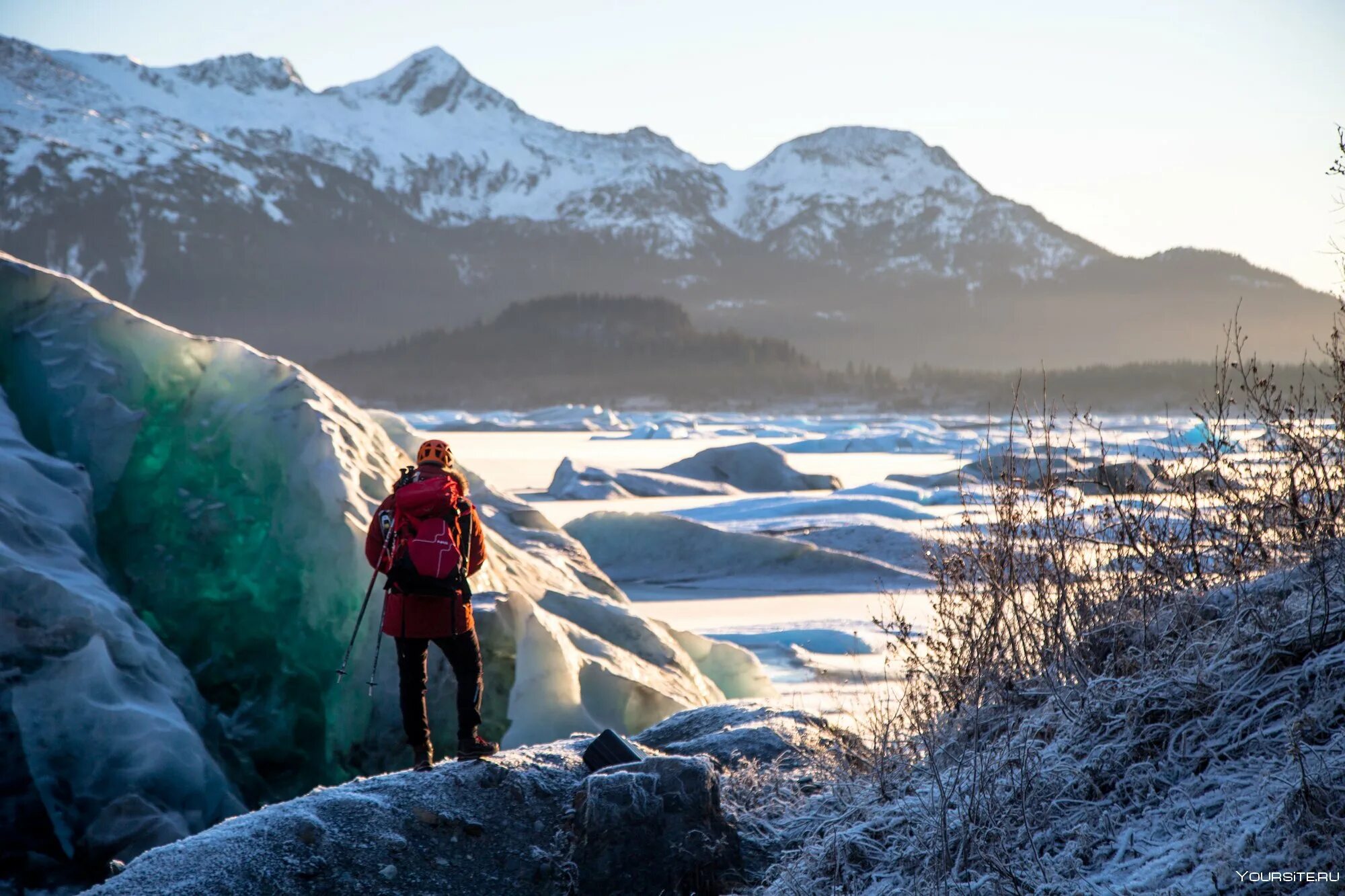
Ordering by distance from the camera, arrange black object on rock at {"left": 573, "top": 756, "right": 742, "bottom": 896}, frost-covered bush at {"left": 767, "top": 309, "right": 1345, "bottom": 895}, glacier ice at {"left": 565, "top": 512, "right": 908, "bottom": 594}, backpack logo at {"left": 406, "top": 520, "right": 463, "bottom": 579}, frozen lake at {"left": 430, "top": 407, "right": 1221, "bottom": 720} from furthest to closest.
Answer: glacier ice at {"left": 565, "top": 512, "right": 908, "bottom": 594}, frozen lake at {"left": 430, "top": 407, "right": 1221, "bottom": 720}, backpack logo at {"left": 406, "top": 520, "right": 463, "bottom": 579}, black object on rock at {"left": 573, "top": 756, "right": 742, "bottom": 896}, frost-covered bush at {"left": 767, "top": 309, "right": 1345, "bottom": 895}

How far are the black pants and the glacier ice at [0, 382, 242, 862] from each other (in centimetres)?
144

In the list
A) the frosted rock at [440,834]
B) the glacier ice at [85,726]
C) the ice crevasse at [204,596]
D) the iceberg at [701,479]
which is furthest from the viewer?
the iceberg at [701,479]

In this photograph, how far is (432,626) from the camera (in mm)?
4512

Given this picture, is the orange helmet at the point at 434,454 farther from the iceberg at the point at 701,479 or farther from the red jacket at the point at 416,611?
the iceberg at the point at 701,479

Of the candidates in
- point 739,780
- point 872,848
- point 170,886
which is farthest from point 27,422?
point 872,848

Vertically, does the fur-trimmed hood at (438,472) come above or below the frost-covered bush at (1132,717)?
above

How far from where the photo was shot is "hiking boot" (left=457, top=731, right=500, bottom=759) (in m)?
4.53

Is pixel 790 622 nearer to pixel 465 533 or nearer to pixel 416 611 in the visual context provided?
pixel 465 533

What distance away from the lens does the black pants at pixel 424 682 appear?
15.1 feet

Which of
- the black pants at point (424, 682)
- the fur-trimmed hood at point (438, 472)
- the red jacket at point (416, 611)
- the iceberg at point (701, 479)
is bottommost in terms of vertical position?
the iceberg at point (701, 479)

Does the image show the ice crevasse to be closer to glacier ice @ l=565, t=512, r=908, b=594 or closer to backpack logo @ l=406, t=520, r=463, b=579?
backpack logo @ l=406, t=520, r=463, b=579

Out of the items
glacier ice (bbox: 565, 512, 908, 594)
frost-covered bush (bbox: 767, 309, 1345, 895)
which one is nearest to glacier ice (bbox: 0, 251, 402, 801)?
frost-covered bush (bbox: 767, 309, 1345, 895)

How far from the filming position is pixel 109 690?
17.9 feet

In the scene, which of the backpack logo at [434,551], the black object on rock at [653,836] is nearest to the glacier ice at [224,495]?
the backpack logo at [434,551]
